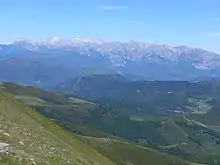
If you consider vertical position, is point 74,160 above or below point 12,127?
below

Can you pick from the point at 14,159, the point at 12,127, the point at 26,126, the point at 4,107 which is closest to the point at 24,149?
the point at 14,159

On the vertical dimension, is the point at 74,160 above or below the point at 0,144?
below

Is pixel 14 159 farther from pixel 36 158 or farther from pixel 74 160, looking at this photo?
pixel 74 160

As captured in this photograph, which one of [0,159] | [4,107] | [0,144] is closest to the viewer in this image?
[0,159]

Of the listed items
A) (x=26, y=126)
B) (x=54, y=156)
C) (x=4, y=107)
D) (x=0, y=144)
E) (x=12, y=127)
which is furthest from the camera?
(x=4, y=107)

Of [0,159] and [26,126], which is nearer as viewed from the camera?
[0,159]

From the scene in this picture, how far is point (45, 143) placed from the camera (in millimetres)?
42094

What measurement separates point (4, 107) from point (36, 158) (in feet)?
61.5

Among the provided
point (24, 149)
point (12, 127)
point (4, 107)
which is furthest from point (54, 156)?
point (4, 107)

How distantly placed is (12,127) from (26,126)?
476cm

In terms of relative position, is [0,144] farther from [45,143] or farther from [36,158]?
[45,143]

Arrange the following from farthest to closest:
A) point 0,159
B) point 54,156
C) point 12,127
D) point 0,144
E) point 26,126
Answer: point 26,126 → point 12,127 → point 54,156 → point 0,144 → point 0,159

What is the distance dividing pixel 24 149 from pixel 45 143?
7.05 metres

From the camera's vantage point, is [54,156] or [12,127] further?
[12,127]
